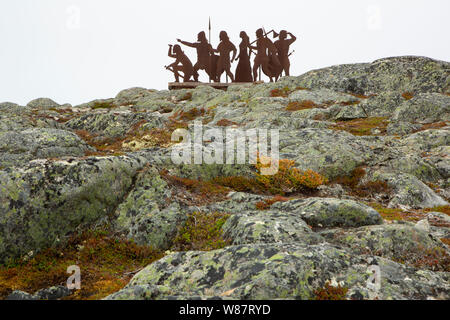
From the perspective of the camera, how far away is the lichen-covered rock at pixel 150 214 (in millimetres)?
8078

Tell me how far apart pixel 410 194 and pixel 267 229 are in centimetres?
783

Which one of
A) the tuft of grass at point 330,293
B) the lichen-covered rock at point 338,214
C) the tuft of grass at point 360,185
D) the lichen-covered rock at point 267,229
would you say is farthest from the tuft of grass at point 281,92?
the tuft of grass at point 330,293

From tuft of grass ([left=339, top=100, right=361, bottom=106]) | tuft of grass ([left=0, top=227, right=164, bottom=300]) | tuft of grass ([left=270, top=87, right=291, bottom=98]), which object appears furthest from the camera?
tuft of grass ([left=270, top=87, right=291, bottom=98])

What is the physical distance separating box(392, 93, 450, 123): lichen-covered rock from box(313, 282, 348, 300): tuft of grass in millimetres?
24230

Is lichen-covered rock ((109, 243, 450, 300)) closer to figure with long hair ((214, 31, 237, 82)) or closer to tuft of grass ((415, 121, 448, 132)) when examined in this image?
tuft of grass ((415, 121, 448, 132))

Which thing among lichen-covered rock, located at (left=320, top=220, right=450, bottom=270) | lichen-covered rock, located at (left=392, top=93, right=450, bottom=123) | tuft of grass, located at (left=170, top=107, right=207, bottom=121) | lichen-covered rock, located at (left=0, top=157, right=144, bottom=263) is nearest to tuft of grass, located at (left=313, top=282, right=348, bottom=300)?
lichen-covered rock, located at (left=320, top=220, right=450, bottom=270)

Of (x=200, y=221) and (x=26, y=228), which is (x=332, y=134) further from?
(x=26, y=228)

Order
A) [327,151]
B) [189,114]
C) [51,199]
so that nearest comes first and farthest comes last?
[51,199]
[327,151]
[189,114]

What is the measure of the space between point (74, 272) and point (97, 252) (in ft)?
3.38

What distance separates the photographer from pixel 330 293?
15.8 ft

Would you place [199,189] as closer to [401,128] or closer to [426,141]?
[426,141]

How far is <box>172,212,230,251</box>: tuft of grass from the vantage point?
7.64m

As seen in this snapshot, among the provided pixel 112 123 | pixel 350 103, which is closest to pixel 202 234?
pixel 112 123
